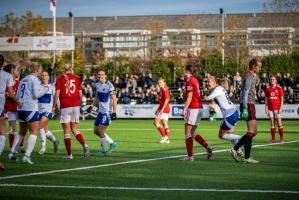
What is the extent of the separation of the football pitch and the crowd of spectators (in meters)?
19.6

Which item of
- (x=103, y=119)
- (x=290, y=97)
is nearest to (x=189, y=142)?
(x=103, y=119)

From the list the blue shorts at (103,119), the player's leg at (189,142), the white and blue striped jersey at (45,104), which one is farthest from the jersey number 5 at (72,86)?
the player's leg at (189,142)

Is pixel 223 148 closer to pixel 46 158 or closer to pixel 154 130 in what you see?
pixel 46 158

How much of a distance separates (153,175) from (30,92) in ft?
12.7

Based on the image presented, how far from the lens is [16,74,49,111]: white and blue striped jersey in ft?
53.3

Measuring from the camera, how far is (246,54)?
158 ft

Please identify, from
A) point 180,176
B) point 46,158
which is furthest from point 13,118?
point 180,176

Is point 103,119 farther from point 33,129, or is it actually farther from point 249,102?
point 249,102

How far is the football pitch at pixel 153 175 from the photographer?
1170 cm

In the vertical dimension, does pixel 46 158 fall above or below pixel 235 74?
below

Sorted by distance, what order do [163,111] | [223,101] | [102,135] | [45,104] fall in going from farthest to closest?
[163,111], [45,104], [102,135], [223,101]

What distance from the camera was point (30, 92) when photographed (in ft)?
53.7

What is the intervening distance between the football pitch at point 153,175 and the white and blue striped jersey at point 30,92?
1.33 meters

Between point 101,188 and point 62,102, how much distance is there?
5.92 meters
